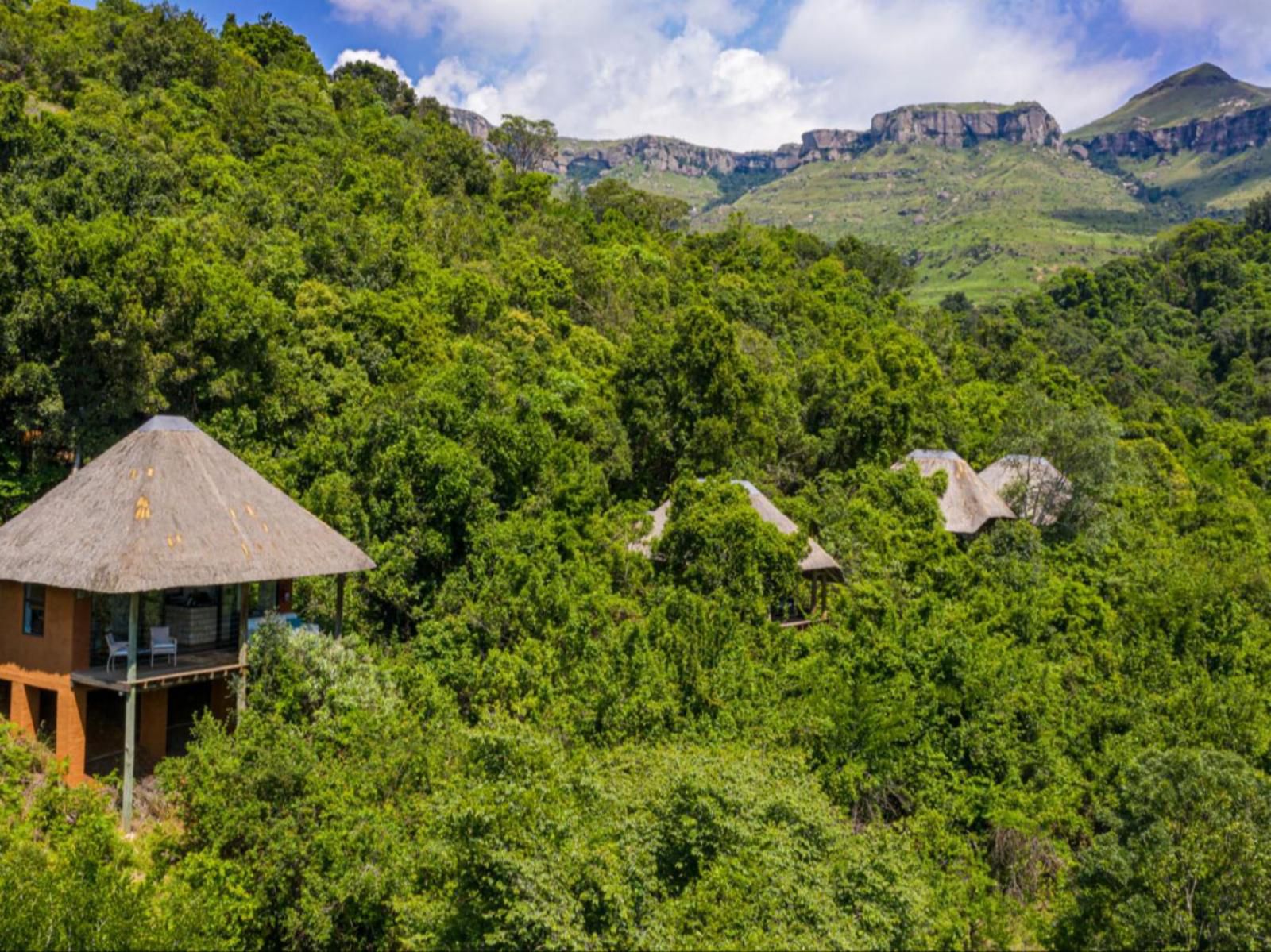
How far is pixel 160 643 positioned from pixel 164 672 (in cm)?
58

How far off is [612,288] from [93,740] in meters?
35.5

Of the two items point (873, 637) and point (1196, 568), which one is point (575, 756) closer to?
point (873, 637)

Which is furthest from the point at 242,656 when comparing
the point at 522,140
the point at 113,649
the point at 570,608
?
the point at 522,140

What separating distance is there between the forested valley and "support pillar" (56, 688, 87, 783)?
2.82ft

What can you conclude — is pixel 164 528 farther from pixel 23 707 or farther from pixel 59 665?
pixel 23 707

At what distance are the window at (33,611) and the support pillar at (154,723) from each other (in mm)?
2446

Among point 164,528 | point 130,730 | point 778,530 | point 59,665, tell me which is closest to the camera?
point 130,730

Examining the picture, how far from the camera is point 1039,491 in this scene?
128ft

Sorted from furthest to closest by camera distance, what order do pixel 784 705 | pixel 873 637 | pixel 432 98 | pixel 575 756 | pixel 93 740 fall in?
pixel 432 98, pixel 873 637, pixel 784 705, pixel 93 740, pixel 575 756

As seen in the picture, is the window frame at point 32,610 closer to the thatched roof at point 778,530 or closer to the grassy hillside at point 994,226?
the thatched roof at point 778,530

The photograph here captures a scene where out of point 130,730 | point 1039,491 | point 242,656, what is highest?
point 1039,491

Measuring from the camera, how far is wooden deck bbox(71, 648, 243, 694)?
1761 centimetres

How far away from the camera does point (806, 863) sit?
14.2 meters

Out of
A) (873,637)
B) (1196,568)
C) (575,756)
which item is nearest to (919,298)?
(1196,568)
